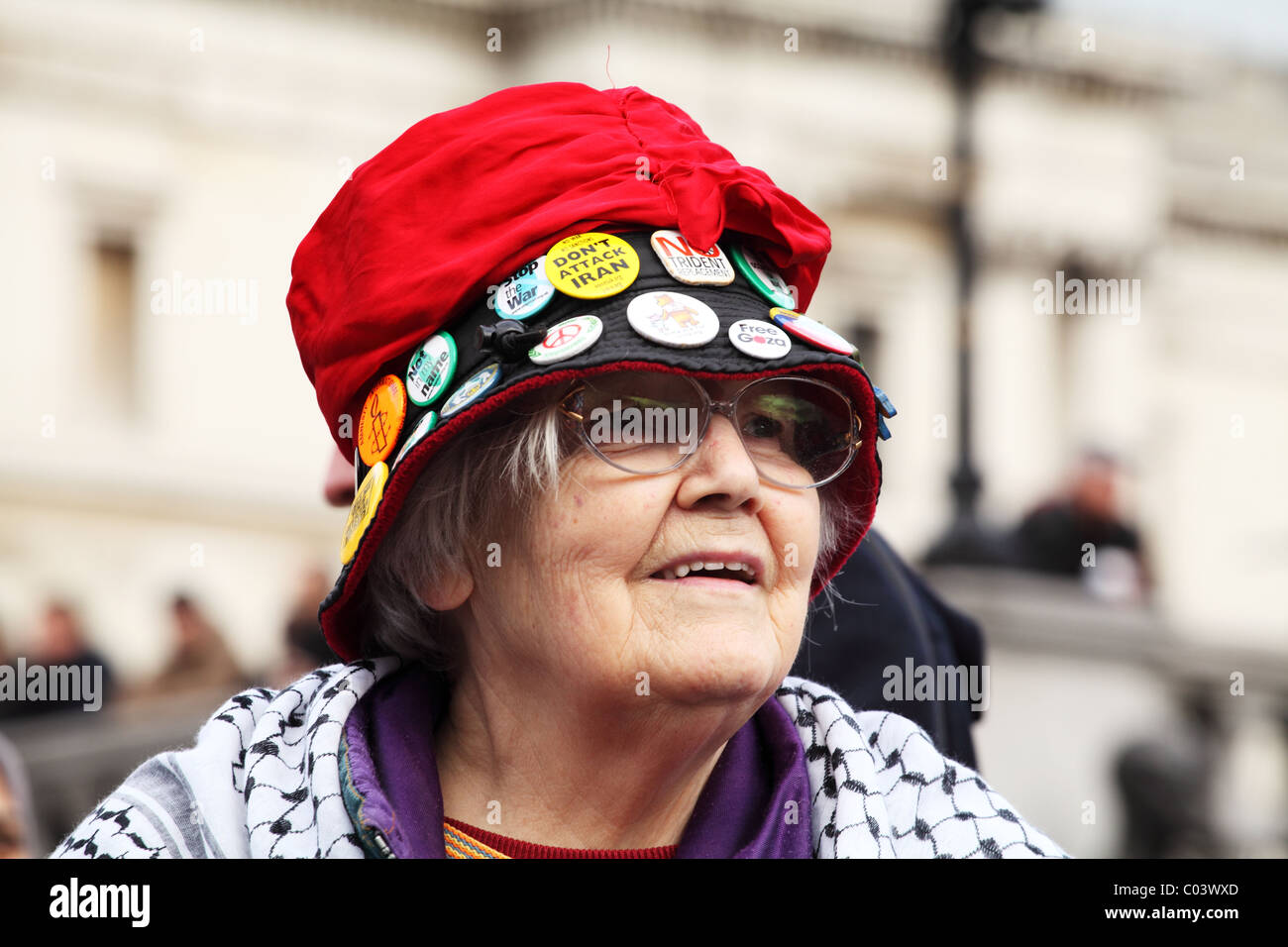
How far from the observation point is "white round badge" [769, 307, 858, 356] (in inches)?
101

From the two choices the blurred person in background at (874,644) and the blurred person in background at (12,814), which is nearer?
the blurred person in background at (874,644)

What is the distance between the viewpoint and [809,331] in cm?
259

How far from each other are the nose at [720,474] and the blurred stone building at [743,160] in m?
11.5

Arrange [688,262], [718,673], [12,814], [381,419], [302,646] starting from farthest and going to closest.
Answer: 1. [302,646]
2. [12,814]
3. [381,419]
4. [688,262]
5. [718,673]

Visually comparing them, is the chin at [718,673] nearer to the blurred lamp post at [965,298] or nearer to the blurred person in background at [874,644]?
the blurred person in background at [874,644]

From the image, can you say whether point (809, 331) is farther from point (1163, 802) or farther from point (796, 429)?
point (1163, 802)

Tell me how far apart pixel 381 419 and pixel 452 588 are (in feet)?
0.92

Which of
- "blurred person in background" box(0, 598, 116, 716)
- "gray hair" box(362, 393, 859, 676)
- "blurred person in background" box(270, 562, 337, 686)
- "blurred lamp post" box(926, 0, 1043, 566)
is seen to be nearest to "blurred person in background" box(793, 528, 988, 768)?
"gray hair" box(362, 393, 859, 676)

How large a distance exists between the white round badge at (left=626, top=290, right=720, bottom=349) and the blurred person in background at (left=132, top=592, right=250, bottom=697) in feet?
31.9

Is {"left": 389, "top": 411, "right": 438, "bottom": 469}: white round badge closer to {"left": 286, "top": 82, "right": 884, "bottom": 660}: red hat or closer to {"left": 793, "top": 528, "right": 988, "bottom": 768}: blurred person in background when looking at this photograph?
{"left": 286, "top": 82, "right": 884, "bottom": 660}: red hat

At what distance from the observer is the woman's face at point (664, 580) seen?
2.50 m

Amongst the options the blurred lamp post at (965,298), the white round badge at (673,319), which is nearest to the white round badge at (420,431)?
the white round badge at (673,319)

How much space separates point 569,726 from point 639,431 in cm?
45

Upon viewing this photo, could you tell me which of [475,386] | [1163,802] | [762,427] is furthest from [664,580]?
[1163,802]
